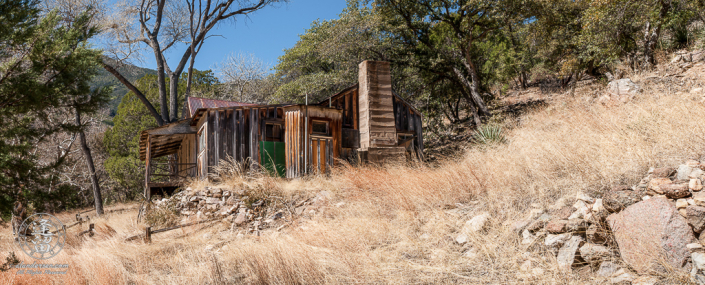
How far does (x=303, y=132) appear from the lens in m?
12.1

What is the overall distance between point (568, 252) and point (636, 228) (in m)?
0.70

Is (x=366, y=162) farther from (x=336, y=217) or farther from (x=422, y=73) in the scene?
(x=422, y=73)

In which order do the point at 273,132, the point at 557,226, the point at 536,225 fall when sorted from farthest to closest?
the point at 273,132
the point at 536,225
the point at 557,226

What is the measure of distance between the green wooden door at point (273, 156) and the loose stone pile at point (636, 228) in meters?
8.59

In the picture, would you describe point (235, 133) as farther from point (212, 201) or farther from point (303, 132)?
point (212, 201)

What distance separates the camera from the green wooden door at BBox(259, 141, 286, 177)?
12.0 meters

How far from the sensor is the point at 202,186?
1130 centimetres

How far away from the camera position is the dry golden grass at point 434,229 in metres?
4.63

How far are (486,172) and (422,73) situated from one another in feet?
42.1

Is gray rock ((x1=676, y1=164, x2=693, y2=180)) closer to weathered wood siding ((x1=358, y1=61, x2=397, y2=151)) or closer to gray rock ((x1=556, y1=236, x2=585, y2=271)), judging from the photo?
gray rock ((x1=556, y1=236, x2=585, y2=271))

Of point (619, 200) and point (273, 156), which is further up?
point (273, 156)

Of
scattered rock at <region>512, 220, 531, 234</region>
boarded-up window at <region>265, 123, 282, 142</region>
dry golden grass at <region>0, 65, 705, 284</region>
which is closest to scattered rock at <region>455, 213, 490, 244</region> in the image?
dry golden grass at <region>0, 65, 705, 284</region>

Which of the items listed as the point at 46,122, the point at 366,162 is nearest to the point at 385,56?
the point at 366,162

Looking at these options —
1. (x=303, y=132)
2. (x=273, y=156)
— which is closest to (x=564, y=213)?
(x=303, y=132)
